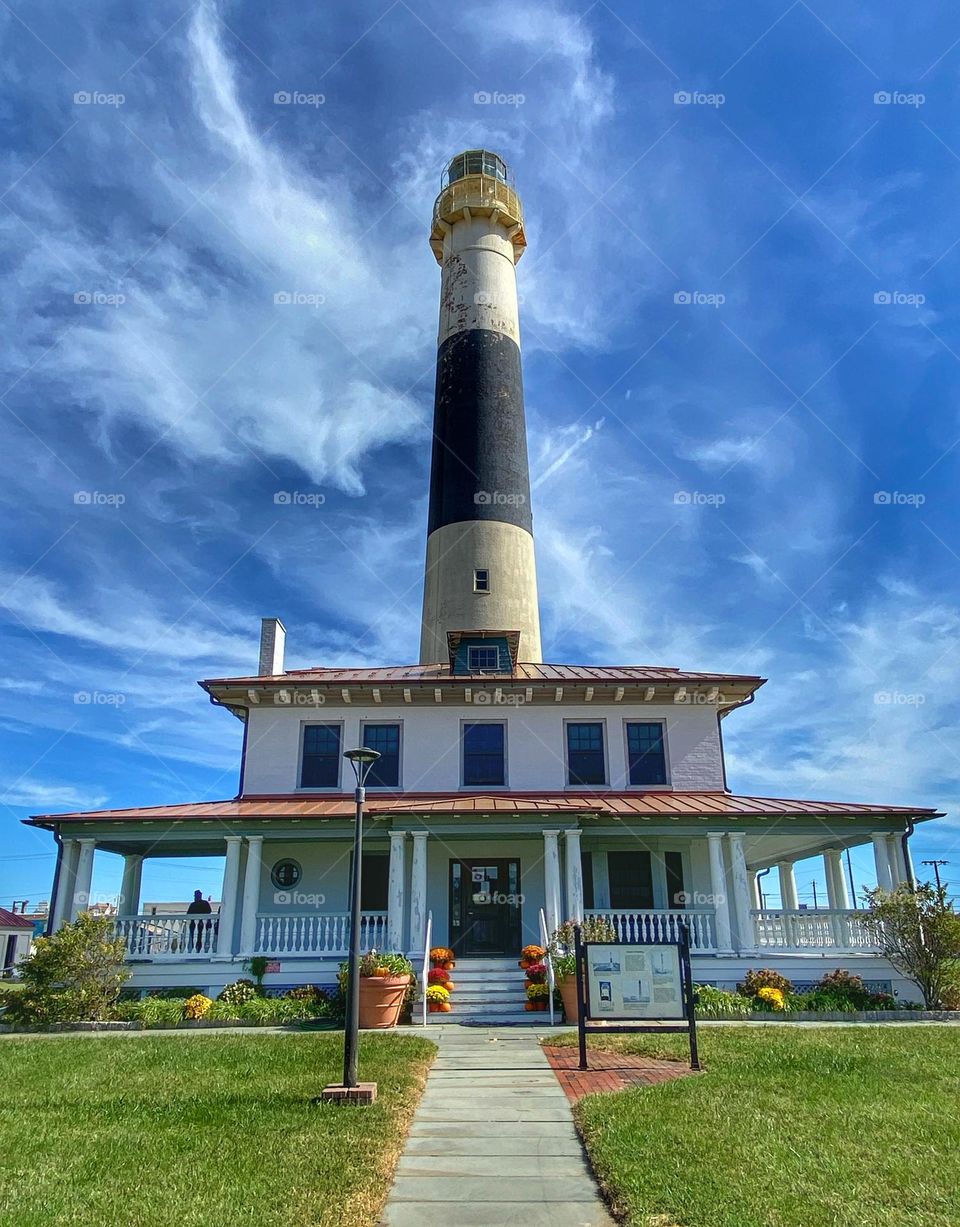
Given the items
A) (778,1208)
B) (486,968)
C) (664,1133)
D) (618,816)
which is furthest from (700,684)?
(778,1208)

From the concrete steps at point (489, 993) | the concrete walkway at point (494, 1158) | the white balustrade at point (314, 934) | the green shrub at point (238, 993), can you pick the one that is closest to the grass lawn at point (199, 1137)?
the concrete walkway at point (494, 1158)

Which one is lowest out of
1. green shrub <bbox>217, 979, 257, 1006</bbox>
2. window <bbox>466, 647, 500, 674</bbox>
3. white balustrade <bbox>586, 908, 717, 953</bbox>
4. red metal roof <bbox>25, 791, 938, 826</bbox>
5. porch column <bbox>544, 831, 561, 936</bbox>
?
green shrub <bbox>217, 979, 257, 1006</bbox>

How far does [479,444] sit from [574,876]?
15497 mm

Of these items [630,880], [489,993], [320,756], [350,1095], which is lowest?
[350,1095]

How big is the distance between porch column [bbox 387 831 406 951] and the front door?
1.91 metres

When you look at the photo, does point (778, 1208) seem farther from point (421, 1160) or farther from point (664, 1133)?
point (421, 1160)

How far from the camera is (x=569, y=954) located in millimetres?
14938

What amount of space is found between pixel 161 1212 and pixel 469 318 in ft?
94.6

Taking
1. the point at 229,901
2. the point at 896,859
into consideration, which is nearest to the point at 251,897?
the point at 229,901

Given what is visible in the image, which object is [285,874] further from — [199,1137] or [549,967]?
[199,1137]

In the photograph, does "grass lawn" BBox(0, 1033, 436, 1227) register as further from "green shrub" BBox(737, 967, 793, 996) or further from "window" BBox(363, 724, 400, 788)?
"window" BBox(363, 724, 400, 788)

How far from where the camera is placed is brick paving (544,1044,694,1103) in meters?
8.89

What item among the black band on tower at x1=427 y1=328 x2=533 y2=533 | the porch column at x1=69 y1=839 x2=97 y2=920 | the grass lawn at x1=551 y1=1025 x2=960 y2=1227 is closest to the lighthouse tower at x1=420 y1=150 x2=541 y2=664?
the black band on tower at x1=427 y1=328 x2=533 y2=533

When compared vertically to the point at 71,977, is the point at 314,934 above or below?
above
